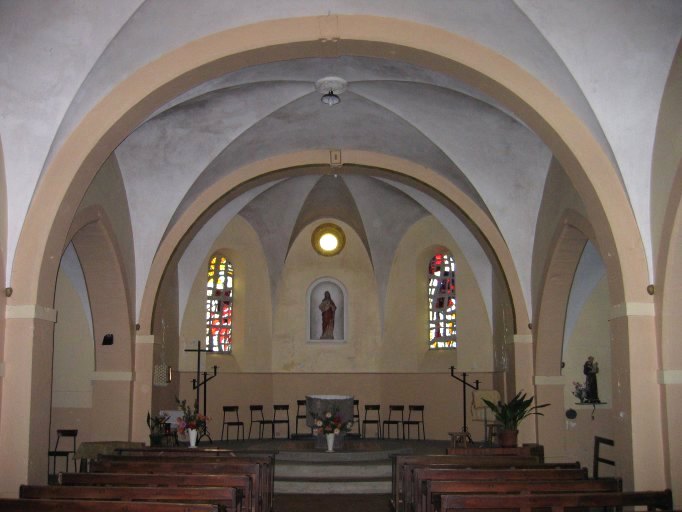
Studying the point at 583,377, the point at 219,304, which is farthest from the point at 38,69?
the point at 219,304

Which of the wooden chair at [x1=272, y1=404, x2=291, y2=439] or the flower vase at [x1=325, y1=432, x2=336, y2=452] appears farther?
the wooden chair at [x1=272, y1=404, x2=291, y2=439]

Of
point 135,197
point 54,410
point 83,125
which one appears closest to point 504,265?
point 135,197

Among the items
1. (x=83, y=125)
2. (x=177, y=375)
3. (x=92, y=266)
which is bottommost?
(x=177, y=375)

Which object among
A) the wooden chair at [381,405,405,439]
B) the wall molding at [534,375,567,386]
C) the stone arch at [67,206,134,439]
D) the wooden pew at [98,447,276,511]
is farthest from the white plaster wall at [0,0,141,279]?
the wooden chair at [381,405,405,439]

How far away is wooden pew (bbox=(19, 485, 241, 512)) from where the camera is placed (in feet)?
19.2

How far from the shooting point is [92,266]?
1131 centimetres

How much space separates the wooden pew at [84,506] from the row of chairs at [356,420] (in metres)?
10.8

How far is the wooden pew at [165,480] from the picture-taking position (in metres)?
6.55

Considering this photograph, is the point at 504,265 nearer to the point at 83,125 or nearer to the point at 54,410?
the point at 83,125

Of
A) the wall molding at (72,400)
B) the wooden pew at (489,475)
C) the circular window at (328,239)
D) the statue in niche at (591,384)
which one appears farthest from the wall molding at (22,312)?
the circular window at (328,239)

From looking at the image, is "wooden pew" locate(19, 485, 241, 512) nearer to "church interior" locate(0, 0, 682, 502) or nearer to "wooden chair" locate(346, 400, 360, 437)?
"church interior" locate(0, 0, 682, 502)

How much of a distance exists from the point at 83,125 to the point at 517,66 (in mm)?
4514

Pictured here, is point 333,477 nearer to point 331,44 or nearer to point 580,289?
point 580,289

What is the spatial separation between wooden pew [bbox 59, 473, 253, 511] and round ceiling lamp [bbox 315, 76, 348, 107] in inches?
229
